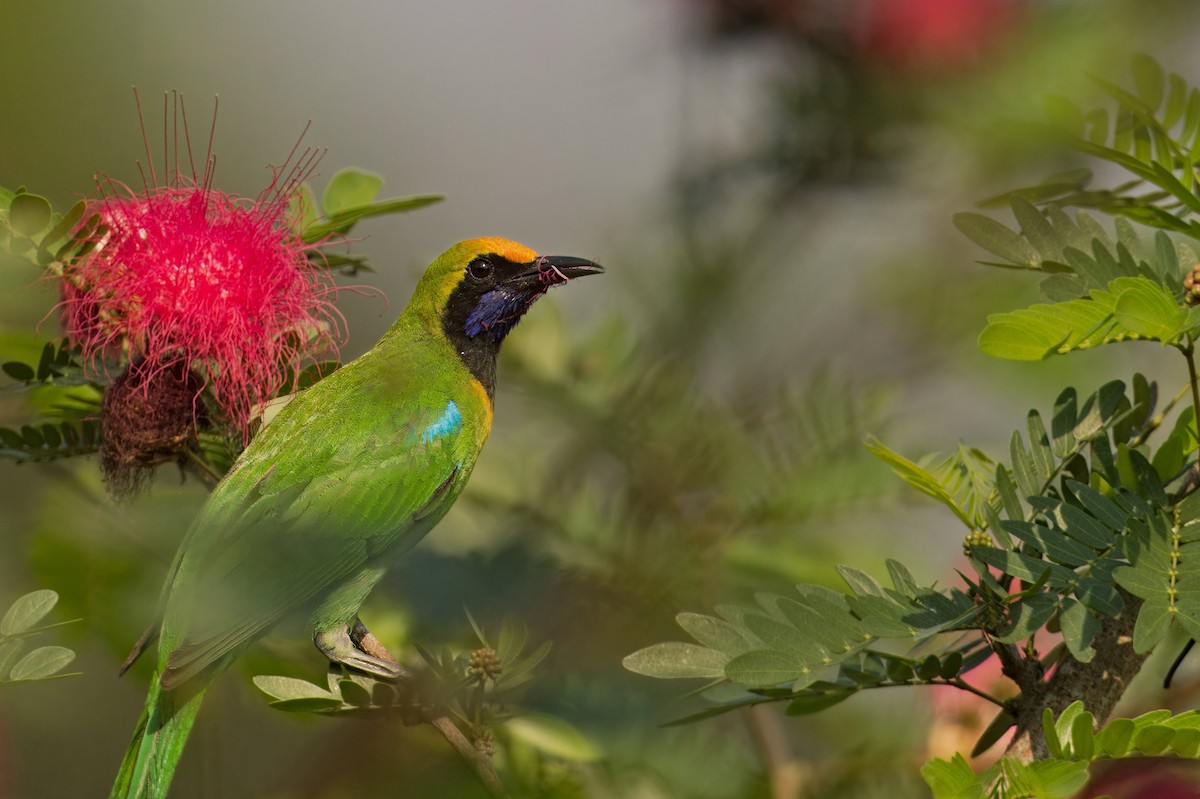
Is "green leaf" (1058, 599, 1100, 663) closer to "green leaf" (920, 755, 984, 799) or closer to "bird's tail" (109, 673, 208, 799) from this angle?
"green leaf" (920, 755, 984, 799)

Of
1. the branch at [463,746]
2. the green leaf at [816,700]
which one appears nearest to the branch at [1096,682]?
the green leaf at [816,700]

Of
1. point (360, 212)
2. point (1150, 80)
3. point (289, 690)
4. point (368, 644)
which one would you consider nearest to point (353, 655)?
point (368, 644)

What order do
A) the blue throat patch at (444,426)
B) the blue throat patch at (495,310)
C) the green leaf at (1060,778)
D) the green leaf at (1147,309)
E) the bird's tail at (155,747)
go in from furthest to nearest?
the blue throat patch at (495,310) < the blue throat patch at (444,426) < the bird's tail at (155,747) < the green leaf at (1147,309) < the green leaf at (1060,778)

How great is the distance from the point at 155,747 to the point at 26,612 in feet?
1.20

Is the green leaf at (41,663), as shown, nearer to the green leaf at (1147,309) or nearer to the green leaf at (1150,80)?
the green leaf at (1147,309)

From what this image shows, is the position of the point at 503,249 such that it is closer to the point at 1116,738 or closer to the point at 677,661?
the point at 677,661

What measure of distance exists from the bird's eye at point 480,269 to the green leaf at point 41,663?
1.27 meters

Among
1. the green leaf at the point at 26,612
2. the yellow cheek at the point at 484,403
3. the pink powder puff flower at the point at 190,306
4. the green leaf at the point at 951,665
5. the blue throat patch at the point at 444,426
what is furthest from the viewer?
the yellow cheek at the point at 484,403

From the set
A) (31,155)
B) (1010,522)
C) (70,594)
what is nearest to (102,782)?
(70,594)

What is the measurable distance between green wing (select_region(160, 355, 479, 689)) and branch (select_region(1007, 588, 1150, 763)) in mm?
1171

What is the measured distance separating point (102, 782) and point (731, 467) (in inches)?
106

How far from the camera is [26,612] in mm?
1604

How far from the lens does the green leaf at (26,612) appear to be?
5.20 ft

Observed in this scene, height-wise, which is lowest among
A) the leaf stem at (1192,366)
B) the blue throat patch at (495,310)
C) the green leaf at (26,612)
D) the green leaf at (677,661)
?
the green leaf at (26,612)
